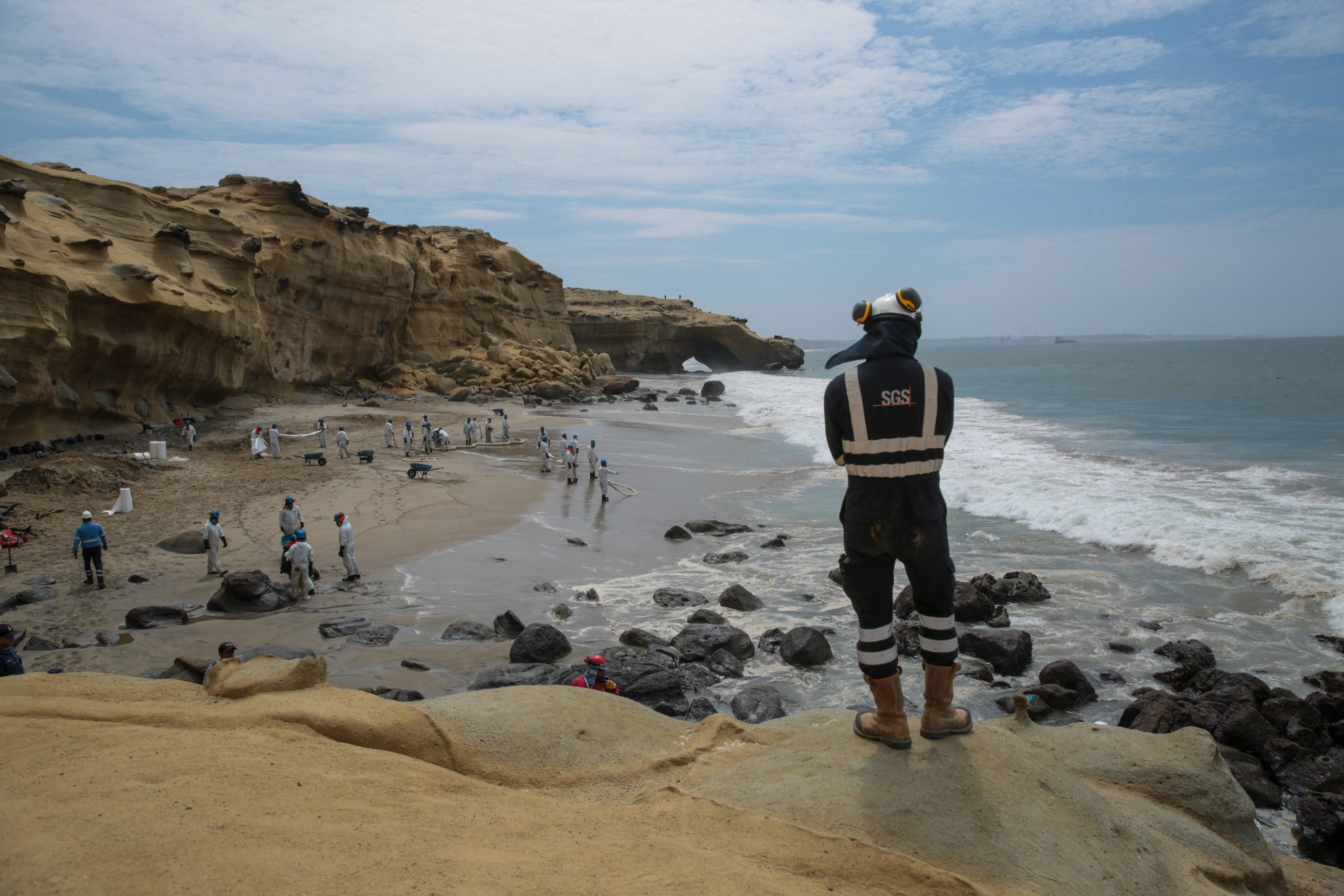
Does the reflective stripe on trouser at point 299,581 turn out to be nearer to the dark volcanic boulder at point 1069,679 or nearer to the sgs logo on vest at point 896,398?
the dark volcanic boulder at point 1069,679

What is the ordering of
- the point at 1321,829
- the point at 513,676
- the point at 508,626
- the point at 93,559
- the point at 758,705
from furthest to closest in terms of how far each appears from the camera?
the point at 93,559 < the point at 508,626 < the point at 513,676 < the point at 758,705 < the point at 1321,829

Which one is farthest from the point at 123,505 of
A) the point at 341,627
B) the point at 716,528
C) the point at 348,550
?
the point at 716,528

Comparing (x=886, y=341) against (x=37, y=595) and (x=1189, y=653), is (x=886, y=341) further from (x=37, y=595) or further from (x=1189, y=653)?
Result: (x=37, y=595)

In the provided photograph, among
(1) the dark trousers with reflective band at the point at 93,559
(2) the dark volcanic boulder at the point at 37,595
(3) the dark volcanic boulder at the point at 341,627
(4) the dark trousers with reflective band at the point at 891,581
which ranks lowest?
(3) the dark volcanic boulder at the point at 341,627

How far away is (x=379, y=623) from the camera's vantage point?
450 inches

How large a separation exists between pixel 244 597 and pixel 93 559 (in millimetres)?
2483

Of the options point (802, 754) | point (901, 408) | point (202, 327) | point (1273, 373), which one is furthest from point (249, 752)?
point (1273, 373)

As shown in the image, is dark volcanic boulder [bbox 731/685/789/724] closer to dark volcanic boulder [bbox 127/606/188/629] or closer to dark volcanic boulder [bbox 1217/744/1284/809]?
dark volcanic boulder [bbox 1217/744/1284/809]

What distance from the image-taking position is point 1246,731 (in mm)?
7750

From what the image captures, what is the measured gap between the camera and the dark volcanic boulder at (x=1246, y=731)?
7.69m

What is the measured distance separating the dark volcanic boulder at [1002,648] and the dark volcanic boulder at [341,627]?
833 cm

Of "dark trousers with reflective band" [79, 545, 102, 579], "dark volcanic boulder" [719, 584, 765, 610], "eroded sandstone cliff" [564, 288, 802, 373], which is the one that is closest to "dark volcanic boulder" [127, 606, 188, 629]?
"dark trousers with reflective band" [79, 545, 102, 579]

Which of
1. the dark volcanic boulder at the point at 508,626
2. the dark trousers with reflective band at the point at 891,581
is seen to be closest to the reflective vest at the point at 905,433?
the dark trousers with reflective band at the point at 891,581

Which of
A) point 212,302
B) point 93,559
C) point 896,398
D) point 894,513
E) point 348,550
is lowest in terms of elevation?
point 348,550
